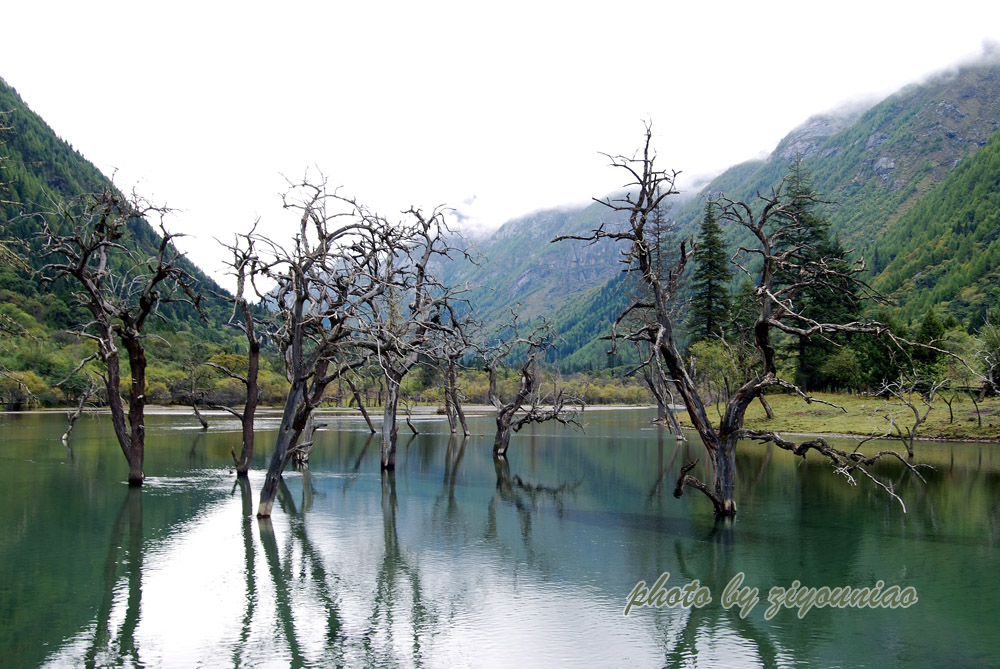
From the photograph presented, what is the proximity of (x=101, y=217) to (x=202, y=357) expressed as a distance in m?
87.7

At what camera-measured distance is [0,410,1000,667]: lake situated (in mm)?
10891

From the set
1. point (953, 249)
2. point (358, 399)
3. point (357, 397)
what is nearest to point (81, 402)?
point (357, 397)

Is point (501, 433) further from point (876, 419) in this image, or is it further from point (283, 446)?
point (876, 419)

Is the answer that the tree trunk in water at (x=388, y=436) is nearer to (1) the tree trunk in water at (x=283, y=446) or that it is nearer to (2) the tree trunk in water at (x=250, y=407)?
(2) the tree trunk in water at (x=250, y=407)

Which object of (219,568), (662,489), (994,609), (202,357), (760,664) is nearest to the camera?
(760,664)

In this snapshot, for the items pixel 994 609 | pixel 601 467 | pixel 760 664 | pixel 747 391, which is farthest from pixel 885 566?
pixel 601 467

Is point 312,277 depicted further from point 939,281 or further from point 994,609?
point 939,281

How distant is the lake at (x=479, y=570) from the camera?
1089cm

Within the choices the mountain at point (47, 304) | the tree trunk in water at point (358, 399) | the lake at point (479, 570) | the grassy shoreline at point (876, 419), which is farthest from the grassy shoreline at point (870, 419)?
the mountain at point (47, 304)

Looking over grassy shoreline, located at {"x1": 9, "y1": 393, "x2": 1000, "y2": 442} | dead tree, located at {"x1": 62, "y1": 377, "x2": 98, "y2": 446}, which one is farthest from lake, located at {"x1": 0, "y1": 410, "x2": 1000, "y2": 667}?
grassy shoreline, located at {"x1": 9, "y1": 393, "x2": 1000, "y2": 442}

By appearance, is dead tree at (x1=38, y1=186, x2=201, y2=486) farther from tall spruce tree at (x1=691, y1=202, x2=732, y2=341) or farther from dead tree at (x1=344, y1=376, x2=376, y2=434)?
tall spruce tree at (x1=691, y1=202, x2=732, y2=341)

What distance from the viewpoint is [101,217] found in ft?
71.9

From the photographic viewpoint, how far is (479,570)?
50.5 ft

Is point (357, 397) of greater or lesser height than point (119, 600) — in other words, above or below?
above
